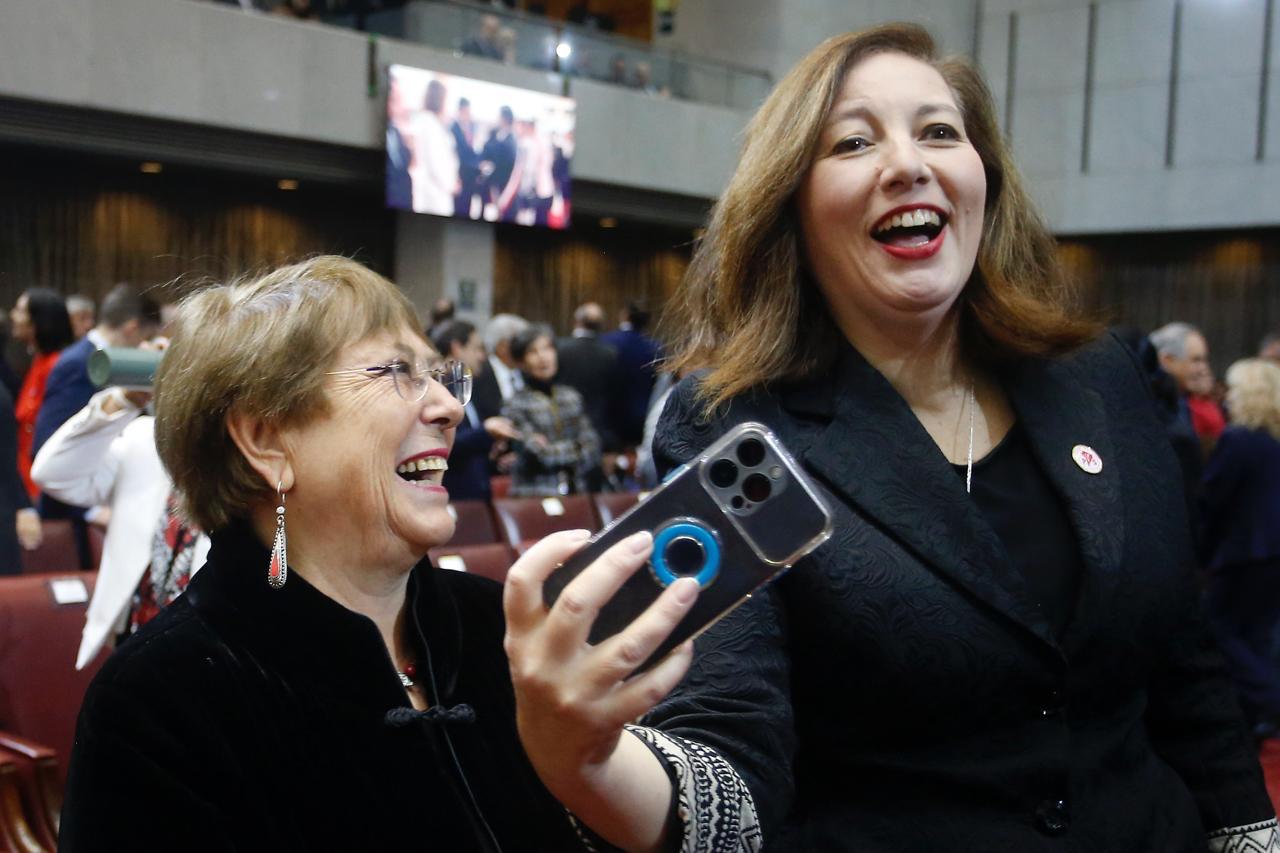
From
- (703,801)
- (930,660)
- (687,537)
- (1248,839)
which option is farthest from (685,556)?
(1248,839)

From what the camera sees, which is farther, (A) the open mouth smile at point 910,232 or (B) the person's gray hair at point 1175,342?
(B) the person's gray hair at point 1175,342

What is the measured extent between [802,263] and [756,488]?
2.00ft

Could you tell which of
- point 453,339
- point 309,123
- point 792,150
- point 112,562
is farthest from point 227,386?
point 309,123

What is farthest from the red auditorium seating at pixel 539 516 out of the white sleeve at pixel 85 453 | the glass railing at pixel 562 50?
the glass railing at pixel 562 50

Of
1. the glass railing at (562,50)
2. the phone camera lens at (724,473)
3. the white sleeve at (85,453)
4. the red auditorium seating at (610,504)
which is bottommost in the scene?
the red auditorium seating at (610,504)

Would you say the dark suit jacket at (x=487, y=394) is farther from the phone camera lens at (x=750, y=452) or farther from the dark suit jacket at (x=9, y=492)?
the phone camera lens at (x=750, y=452)

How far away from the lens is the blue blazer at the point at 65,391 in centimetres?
467

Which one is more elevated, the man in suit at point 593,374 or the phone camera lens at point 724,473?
the phone camera lens at point 724,473

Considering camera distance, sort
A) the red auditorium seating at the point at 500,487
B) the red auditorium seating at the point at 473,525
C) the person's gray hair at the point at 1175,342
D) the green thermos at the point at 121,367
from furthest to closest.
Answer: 1. the red auditorium seating at the point at 500,487
2. the person's gray hair at the point at 1175,342
3. the red auditorium seating at the point at 473,525
4. the green thermos at the point at 121,367

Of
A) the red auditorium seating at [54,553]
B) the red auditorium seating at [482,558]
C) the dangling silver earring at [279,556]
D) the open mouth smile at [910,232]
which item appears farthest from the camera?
the red auditorium seating at [54,553]

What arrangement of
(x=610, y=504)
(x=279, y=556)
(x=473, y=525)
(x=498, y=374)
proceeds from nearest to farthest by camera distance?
(x=279, y=556) < (x=473, y=525) < (x=610, y=504) < (x=498, y=374)

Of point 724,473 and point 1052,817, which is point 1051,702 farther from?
point 724,473

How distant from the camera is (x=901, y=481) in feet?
4.08

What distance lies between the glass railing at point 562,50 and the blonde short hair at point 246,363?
10.7 metres
